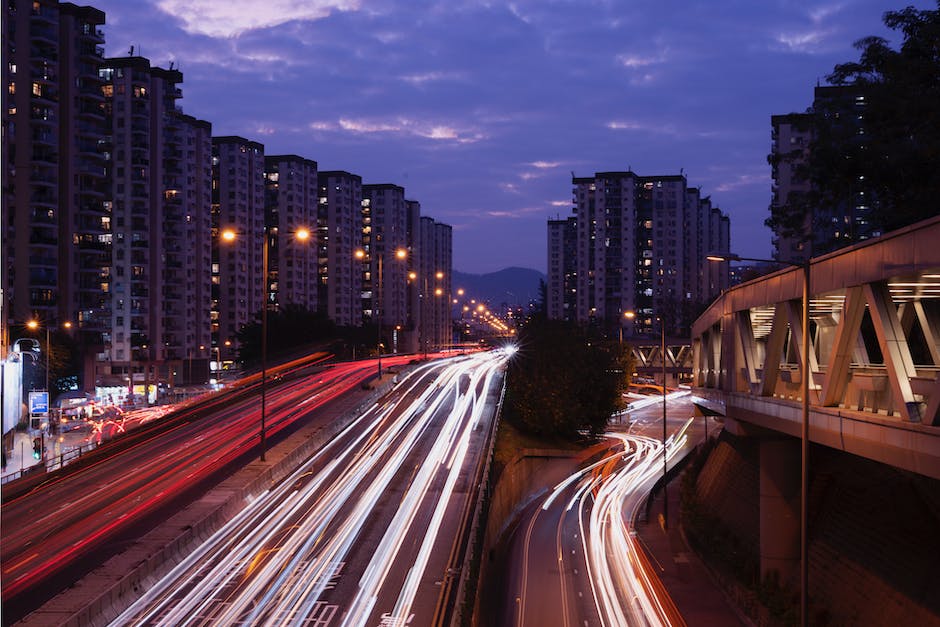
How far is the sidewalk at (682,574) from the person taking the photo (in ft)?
104

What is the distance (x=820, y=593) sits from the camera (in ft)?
89.6

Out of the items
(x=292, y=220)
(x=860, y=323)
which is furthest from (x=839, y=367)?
(x=292, y=220)

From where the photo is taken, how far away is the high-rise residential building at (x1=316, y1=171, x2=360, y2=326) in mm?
176750

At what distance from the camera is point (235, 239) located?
134 metres

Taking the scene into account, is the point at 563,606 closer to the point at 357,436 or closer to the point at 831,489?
the point at 831,489

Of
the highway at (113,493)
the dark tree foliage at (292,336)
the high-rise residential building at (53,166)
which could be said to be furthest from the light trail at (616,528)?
the high-rise residential building at (53,166)

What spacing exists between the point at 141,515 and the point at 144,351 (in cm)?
7890

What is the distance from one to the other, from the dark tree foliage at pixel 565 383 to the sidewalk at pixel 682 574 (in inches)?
562

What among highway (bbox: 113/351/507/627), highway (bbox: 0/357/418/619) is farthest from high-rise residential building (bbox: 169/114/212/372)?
highway (bbox: 113/351/507/627)

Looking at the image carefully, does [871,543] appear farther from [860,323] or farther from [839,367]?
[860,323]

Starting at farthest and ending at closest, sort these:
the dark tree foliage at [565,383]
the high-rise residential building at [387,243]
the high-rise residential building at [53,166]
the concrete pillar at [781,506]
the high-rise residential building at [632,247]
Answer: the high-rise residential building at [387,243]
the high-rise residential building at [632,247]
the high-rise residential building at [53,166]
the dark tree foliage at [565,383]
the concrete pillar at [781,506]

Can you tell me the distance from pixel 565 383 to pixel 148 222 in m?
63.3

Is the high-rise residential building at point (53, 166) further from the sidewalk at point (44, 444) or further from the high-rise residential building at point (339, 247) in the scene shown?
the high-rise residential building at point (339, 247)

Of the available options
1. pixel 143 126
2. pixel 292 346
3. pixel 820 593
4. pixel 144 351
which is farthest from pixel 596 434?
pixel 143 126
